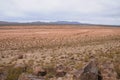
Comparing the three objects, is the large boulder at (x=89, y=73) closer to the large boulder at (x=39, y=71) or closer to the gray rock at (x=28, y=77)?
the gray rock at (x=28, y=77)

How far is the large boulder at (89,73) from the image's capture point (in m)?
14.1

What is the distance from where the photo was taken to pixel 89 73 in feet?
47.2

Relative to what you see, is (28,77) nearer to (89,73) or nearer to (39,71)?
(39,71)

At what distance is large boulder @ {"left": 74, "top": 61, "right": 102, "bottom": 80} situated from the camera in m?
14.1

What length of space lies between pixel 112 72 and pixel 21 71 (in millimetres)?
5727

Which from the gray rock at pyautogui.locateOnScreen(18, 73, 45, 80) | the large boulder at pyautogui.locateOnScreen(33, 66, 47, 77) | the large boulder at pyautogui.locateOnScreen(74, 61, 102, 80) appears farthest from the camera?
the large boulder at pyautogui.locateOnScreen(33, 66, 47, 77)

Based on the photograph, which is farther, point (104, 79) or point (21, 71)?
point (21, 71)

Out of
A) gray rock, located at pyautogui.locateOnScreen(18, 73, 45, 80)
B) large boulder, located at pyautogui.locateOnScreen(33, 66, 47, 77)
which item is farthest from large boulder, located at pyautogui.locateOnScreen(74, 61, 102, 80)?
large boulder, located at pyautogui.locateOnScreen(33, 66, 47, 77)

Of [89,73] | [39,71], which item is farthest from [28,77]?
[89,73]

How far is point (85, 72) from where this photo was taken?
46.8ft

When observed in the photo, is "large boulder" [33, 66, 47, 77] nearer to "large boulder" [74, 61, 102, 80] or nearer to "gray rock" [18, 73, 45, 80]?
"gray rock" [18, 73, 45, 80]

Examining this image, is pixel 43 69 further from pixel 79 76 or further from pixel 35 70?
pixel 79 76

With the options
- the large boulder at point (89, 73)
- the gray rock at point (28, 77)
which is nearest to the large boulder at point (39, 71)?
the gray rock at point (28, 77)

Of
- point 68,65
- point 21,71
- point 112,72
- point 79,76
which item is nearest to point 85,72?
point 79,76
